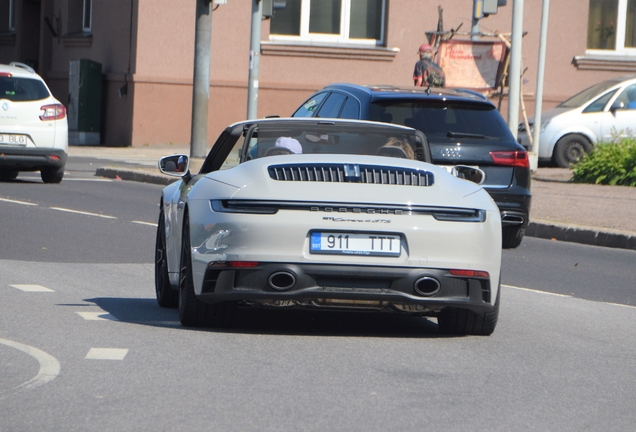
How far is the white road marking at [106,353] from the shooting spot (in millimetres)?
6086

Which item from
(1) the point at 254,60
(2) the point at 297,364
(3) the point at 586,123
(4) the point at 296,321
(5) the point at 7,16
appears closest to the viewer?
(2) the point at 297,364

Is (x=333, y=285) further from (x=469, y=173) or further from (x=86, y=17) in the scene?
(x=86, y=17)

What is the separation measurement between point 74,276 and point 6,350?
3077 mm

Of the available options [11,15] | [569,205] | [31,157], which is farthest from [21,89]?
[11,15]

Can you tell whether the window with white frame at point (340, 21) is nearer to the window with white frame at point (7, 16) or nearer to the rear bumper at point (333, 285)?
the window with white frame at point (7, 16)

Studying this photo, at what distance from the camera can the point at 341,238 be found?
6336 millimetres

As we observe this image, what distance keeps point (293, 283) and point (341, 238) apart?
33 cm

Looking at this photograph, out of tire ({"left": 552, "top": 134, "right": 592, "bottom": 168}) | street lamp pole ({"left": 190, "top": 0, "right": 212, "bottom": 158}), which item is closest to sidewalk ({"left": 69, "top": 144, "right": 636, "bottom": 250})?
tire ({"left": 552, "top": 134, "right": 592, "bottom": 168})

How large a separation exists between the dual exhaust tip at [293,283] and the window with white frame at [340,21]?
22689 mm

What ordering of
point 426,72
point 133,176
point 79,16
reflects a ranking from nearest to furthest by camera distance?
point 426,72 → point 133,176 → point 79,16

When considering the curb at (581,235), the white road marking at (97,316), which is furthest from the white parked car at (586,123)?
the white road marking at (97,316)

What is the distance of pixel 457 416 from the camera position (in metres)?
5.09

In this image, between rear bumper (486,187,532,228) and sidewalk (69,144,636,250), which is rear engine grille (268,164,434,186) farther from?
sidewalk (69,144,636,250)

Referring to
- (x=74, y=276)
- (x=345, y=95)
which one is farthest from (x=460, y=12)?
(x=74, y=276)
